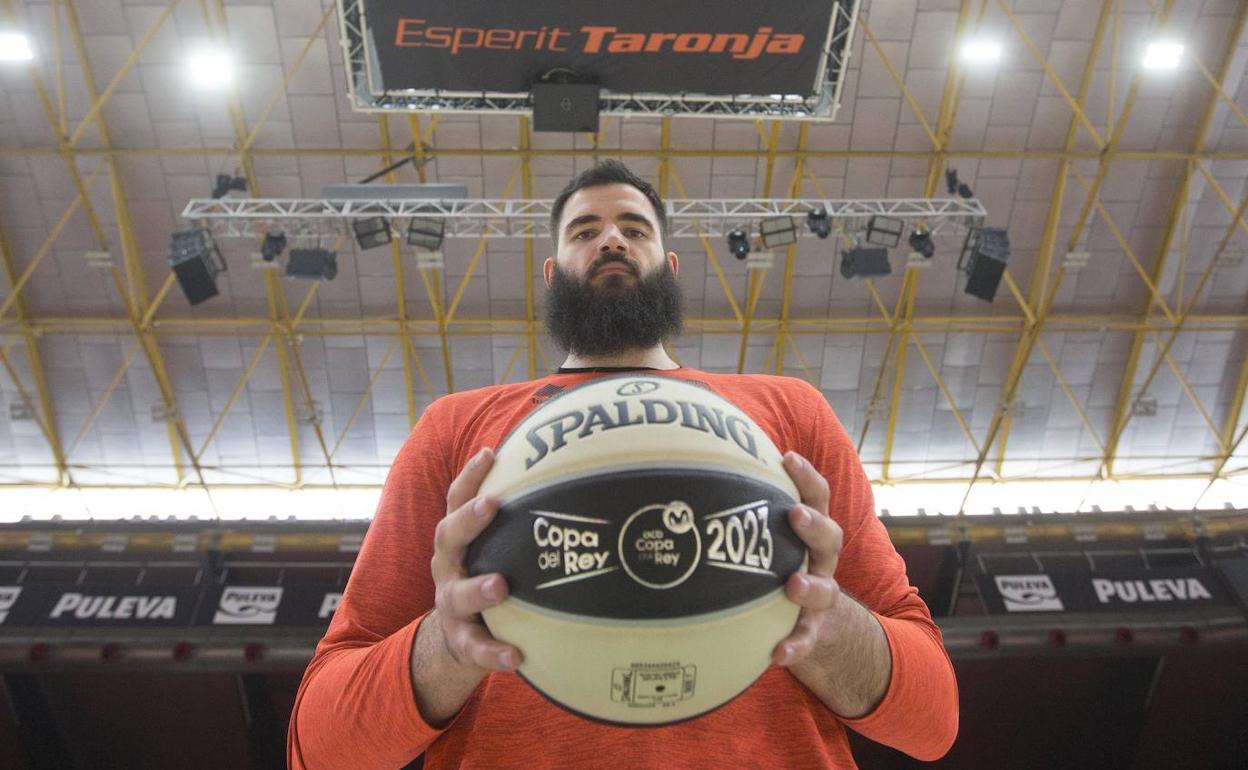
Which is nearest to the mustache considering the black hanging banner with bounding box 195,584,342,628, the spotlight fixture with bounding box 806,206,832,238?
the black hanging banner with bounding box 195,584,342,628

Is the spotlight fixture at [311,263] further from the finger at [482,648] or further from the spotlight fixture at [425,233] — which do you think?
the finger at [482,648]

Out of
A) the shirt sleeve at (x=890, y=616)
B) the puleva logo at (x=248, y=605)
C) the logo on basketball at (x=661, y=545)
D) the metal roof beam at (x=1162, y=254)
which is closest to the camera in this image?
the logo on basketball at (x=661, y=545)

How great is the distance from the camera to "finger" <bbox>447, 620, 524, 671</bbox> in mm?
1290

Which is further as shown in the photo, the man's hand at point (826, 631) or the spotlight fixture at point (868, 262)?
the spotlight fixture at point (868, 262)

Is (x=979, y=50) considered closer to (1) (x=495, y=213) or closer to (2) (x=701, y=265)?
(2) (x=701, y=265)

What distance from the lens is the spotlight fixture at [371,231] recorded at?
10.3 metres

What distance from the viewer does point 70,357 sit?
42.0ft

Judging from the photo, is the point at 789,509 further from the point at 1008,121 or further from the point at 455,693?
the point at 1008,121

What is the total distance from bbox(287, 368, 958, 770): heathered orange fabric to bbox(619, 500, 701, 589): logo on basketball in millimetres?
522

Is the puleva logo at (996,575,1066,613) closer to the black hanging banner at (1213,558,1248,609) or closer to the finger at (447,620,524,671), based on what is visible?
the black hanging banner at (1213,558,1248,609)

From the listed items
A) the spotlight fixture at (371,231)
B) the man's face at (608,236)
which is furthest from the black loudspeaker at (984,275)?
the man's face at (608,236)

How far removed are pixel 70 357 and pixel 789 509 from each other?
50.8ft

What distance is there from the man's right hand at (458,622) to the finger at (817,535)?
572mm

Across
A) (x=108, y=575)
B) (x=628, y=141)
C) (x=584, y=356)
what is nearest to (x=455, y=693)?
(x=584, y=356)
